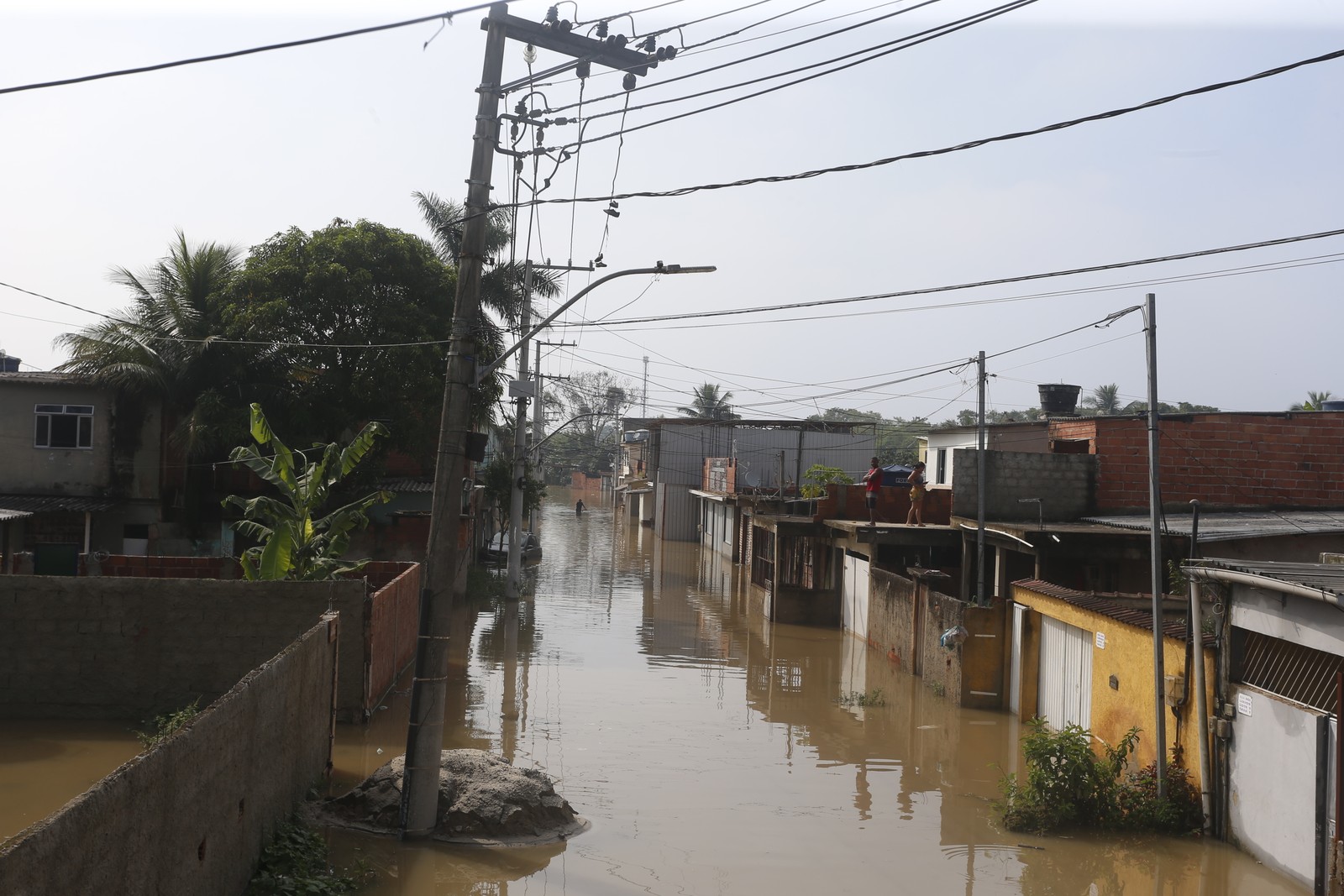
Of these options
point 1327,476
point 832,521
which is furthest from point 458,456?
point 1327,476

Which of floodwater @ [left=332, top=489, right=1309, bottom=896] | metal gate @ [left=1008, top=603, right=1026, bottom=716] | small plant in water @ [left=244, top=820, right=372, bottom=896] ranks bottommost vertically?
floodwater @ [left=332, top=489, right=1309, bottom=896]

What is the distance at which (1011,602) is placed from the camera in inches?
680

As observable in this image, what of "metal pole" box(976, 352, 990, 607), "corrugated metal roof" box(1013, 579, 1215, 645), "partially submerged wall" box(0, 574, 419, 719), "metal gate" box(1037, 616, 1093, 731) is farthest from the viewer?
"metal pole" box(976, 352, 990, 607)

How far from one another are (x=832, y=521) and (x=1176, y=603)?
1148cm

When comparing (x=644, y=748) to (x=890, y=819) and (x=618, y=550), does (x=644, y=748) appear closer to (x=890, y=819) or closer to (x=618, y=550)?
(x=890, y=819)

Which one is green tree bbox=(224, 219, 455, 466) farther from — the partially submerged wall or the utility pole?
the utility pole

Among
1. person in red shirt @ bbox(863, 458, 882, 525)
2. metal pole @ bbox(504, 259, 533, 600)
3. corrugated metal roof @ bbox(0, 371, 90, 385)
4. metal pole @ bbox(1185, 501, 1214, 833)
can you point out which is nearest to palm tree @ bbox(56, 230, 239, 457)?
corrugated metal roof @ bbox(0, 371, 90, 385)

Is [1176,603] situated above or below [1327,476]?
below

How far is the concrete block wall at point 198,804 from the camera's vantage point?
5.01 metres

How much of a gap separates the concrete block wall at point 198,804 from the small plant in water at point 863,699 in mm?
9760

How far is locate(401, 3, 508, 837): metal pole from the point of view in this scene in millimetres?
10227

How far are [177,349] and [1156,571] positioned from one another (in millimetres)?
22909

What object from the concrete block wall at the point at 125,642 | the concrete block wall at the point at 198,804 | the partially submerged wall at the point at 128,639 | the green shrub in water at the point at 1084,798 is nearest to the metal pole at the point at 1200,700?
the green shrub in water at the point at 1084,798

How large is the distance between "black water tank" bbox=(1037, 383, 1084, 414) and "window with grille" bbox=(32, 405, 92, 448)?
2630cm
